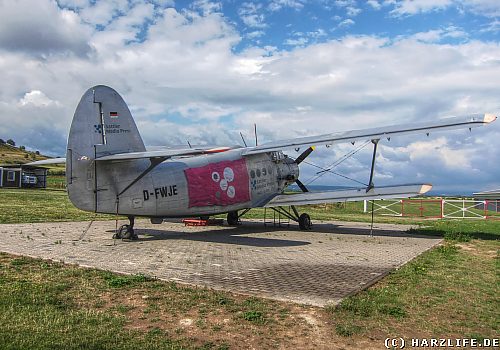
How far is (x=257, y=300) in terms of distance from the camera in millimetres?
6855

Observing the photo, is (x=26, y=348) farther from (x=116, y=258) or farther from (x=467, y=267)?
(x=467, y=267)

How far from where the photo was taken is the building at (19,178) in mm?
57344

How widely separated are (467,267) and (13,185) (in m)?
60.6

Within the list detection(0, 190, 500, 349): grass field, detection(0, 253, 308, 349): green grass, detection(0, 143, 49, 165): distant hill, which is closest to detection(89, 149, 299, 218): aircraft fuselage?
detection(0, 190, 500, 349): grass field

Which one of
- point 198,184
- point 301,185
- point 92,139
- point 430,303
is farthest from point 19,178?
point 430,303

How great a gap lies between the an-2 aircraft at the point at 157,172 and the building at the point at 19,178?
4809cm

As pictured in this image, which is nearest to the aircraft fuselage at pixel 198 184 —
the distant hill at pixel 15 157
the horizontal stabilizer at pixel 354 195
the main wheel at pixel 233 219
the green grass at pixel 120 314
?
the horizontal stabilizer at pixel 354 195

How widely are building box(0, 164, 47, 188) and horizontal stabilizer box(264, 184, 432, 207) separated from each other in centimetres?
4898

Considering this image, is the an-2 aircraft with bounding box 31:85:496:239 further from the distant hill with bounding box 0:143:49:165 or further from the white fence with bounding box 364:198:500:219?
the distant hill with bounding box 0:143:49:165

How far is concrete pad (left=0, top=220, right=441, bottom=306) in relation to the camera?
26.4ft

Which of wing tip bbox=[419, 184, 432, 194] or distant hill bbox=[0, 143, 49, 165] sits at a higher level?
distant hill bbox=[0, 143, 49, 165]

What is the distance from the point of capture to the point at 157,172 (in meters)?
14.4

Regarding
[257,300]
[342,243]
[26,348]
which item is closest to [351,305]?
[257,300]

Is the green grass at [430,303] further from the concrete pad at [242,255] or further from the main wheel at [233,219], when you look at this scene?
the main wheel at [233,219]
